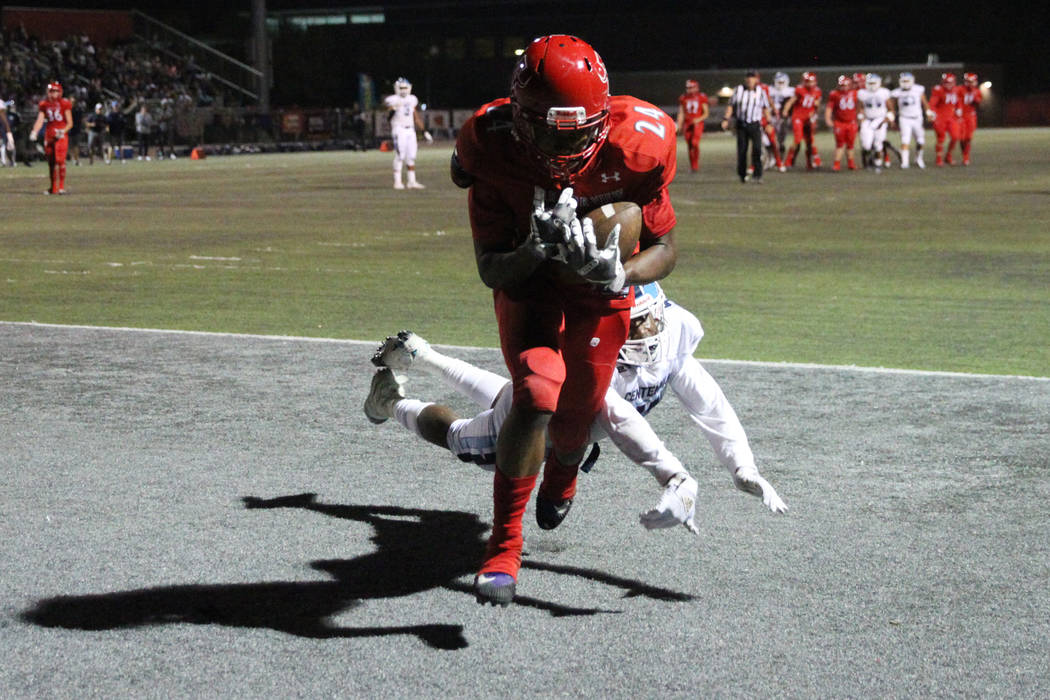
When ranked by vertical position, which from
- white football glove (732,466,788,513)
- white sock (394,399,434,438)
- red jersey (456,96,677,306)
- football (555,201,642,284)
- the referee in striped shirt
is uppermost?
the referee in striped shirt

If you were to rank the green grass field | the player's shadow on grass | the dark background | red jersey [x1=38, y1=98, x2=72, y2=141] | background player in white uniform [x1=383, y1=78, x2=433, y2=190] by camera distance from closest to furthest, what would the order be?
the player's shadow on grass
the green grass field
background player in white uniform [x1=383, y1=78, x2=433, y2=190]
red jersey [x1=38, y1=98, x2=72, y2=141]
the dark background

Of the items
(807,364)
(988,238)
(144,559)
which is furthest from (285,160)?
(144,559)

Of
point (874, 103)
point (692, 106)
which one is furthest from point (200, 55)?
point (874, 103)

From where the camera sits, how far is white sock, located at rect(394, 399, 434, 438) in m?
5.11

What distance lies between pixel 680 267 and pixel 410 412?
318 inches

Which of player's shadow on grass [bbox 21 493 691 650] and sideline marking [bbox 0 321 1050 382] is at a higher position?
sideline marking [bbox 0 321 1050 382]

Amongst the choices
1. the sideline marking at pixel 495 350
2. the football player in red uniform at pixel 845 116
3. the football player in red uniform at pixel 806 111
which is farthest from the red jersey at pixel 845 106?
the sideline marking at pixel 495 350

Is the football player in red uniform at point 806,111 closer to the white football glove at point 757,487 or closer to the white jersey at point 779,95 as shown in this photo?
the white jersey at point 779,95

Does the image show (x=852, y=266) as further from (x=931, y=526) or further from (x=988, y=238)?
(x=931, y=526)

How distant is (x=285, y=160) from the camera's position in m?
42.8

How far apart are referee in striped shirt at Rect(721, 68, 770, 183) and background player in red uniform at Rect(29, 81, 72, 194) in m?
12.5

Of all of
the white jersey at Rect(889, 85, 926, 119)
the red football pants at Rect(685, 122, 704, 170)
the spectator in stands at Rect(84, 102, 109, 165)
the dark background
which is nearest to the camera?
the red football pants at Rect(685, 122, 704, 170)

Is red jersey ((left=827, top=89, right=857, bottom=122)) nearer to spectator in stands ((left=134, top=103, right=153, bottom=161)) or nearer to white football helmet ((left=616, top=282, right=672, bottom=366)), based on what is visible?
spectator in stands ((left=134, top=103, right=153, bottom=161))

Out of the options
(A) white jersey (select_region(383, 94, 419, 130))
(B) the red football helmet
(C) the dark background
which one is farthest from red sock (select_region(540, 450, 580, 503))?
(C) the dark background
